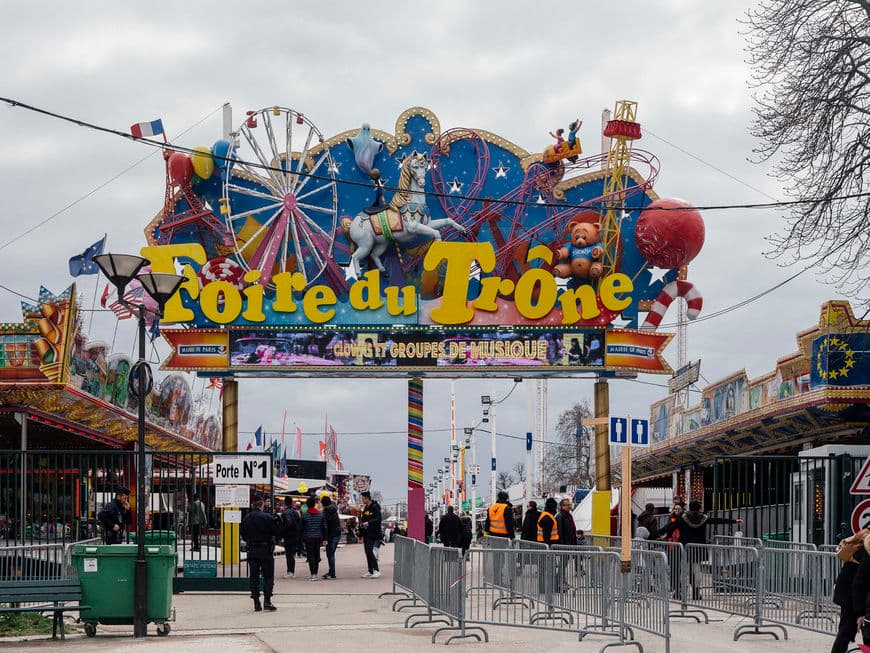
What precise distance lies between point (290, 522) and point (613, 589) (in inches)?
637

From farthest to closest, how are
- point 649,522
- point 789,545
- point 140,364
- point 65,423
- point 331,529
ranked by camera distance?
point 65,423 < point 331,529 < point 649,522 < point 789,545 < point 140,364

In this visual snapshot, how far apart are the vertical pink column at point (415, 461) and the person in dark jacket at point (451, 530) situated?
3019mm

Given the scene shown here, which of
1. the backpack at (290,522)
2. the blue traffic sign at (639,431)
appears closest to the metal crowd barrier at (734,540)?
the blue traffic sign at (639,431)

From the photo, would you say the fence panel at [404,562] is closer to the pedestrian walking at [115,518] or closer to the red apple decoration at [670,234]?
the pedestrian walking at [115,518]

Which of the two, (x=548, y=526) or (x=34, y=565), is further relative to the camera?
(x=548, y=526)

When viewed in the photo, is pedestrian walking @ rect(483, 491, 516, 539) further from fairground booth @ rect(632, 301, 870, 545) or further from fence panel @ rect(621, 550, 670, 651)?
fence panel @ rect(621, 550, 670, 651)

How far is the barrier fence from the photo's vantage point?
15.5m

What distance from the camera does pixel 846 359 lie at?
25.9 m

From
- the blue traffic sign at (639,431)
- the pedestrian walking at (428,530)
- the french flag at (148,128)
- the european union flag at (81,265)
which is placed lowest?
the pedestrian walking at (428,530)

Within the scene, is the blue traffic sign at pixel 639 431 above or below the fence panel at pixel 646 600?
above

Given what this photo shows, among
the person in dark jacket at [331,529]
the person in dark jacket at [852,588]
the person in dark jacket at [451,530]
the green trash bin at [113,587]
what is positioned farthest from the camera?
the person in dark jacket at [451,530]

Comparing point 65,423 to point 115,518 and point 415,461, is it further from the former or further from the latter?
point 115,518

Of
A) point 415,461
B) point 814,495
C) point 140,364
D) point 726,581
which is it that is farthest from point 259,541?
point 415,461

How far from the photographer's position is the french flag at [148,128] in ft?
108
